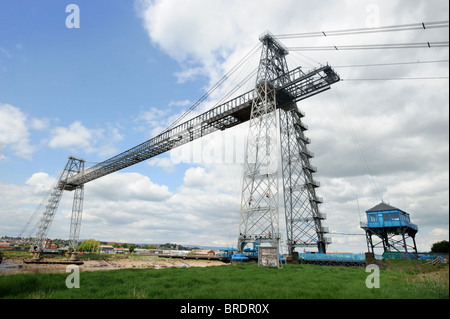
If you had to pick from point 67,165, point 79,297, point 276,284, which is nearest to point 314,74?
point 276,284

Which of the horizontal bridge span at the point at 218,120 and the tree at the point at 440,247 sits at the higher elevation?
the horizontal bridge span at the point at 218,120

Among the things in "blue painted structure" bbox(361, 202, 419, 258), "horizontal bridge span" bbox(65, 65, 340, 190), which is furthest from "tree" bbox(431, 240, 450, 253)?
"horizontal bridge span" bbox(65, 65, 340, 190)

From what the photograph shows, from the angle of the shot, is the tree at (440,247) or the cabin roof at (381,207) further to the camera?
the tree at (440,247)

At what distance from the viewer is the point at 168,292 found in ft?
29.6

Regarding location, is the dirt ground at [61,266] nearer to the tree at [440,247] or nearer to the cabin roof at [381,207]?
the cabin roof at [381,207]

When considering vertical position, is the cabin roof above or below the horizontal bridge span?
below

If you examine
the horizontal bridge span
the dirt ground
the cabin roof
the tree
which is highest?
the horizontal bridge span

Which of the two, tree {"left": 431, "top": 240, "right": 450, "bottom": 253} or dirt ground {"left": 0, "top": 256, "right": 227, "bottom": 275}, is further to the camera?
tree {"left": 431, "top": 240, "right": 450, "bottom": 253}

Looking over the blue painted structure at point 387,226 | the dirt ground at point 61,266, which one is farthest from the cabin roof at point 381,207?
the dirt ground at point 61,266

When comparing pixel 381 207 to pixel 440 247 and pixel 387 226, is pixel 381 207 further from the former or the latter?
pixel 440 247

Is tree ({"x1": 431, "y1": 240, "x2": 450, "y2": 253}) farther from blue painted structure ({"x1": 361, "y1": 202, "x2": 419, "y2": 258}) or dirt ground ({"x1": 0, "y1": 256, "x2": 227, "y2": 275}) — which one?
dirt ground ({"x1": 0, "y1": 256, "x2": 227, "y2": 275})

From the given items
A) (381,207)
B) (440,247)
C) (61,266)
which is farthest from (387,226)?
(61,266)
